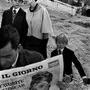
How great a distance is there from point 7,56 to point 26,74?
0.66 ft

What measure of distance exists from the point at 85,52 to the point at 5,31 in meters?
6.13

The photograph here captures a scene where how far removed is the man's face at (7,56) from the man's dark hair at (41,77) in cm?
22

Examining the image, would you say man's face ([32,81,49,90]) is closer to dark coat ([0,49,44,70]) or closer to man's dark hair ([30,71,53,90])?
man's dark hair ([30,71,53,90])

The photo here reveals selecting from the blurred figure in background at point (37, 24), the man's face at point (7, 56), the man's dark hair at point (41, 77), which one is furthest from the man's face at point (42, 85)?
the blurred figure in background at point (37, 24)

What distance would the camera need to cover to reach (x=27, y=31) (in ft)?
15.8

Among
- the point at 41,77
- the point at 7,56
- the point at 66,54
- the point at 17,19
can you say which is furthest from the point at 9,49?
the point at 17,19

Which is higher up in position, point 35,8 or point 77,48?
point 35,8

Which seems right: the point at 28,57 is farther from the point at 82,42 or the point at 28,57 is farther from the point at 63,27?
the point at 63,27

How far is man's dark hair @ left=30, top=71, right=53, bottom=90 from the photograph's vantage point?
8.00 feet

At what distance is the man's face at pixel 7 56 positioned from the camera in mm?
2350

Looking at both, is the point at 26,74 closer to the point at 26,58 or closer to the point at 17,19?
the point at 26,58

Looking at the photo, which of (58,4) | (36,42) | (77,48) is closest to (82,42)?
(77,48)

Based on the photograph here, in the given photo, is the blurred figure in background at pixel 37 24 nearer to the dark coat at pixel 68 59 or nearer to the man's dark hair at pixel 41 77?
the dark coat at pixel 68 59

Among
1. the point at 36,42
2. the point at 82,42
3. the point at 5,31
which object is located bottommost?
the point at 82,42
